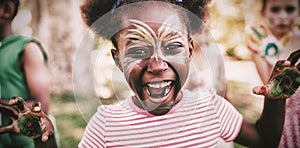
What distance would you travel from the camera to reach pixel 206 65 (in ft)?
7.63

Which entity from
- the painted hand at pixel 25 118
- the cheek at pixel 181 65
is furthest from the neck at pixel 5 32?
the cheek at pixel 181 65

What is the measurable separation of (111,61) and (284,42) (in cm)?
105

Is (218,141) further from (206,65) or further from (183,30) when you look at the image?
(183,30)

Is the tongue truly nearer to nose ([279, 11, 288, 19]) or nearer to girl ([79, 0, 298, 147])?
girl ([79, 0, 298, 147])

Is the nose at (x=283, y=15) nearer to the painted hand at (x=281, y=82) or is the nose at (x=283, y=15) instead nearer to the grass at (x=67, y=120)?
the painted hand at (x=281, y=82)

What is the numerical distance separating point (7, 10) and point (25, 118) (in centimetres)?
61

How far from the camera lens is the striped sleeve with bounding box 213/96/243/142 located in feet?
7.64

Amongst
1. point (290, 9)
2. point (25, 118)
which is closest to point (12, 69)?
point (25, 118)

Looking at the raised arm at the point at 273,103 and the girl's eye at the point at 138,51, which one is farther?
the raised arm at the point at 273,103

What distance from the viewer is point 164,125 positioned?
230 cm

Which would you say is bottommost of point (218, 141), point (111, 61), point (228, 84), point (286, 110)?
point (218, 141)

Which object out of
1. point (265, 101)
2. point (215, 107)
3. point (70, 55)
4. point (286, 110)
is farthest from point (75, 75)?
point (286, 110)

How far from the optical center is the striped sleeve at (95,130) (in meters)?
2.26

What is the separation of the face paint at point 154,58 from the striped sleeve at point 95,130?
24cm
